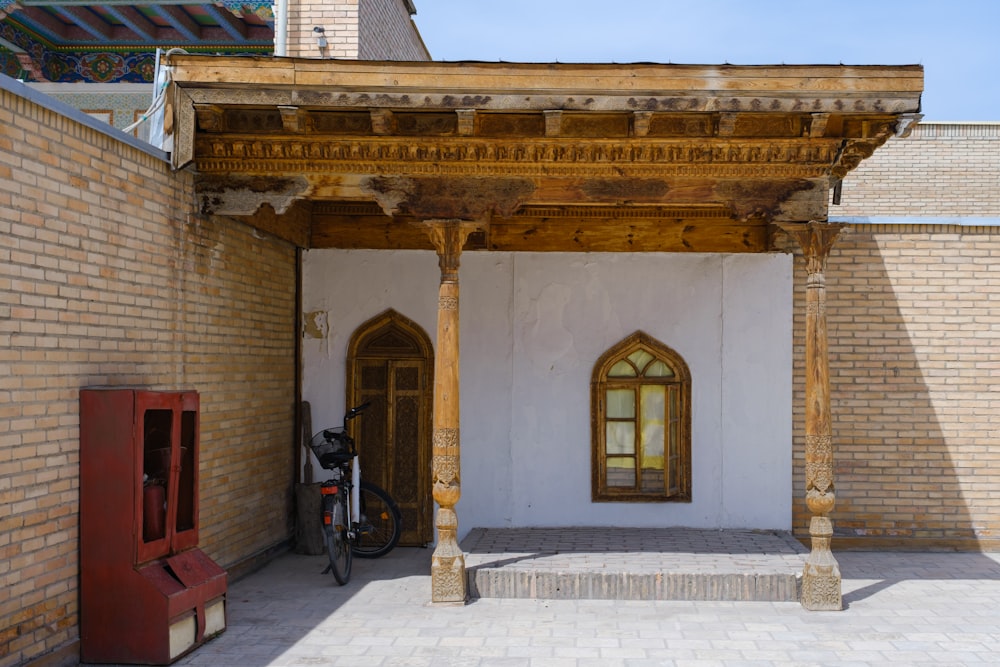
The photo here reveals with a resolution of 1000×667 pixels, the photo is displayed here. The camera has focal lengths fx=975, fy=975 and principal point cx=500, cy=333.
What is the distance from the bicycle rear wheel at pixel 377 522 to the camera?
921 centimetres

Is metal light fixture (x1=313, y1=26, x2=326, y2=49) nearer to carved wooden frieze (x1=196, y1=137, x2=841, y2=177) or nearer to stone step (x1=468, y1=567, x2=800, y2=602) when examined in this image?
carved wooden frieze (x1=196, y1=137, x2=841, y2=177)

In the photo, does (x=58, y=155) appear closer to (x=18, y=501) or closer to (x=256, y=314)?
(x=18, y=501)

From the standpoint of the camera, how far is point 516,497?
966 cm

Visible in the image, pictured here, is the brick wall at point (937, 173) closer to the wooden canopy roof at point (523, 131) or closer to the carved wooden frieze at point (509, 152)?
the wooden canopy roof at point (523, 131)

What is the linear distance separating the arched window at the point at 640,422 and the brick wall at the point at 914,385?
3.84 feet

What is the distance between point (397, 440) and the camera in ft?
32.3

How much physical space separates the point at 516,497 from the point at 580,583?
6.85 feet

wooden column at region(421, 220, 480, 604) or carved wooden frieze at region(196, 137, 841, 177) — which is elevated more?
carved wooden frieze at region(196, 137, 841, 177)

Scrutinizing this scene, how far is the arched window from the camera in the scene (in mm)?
9641

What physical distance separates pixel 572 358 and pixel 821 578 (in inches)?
133

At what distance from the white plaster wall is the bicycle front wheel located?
1.73 metres

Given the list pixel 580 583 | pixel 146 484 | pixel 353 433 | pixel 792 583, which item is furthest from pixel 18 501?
pixel 792 583

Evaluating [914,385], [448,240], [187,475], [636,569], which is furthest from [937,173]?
[187,475]

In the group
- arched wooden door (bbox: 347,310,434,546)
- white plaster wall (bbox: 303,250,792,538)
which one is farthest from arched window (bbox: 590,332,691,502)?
arched wooden door (bbox: 347,310,434,546)
